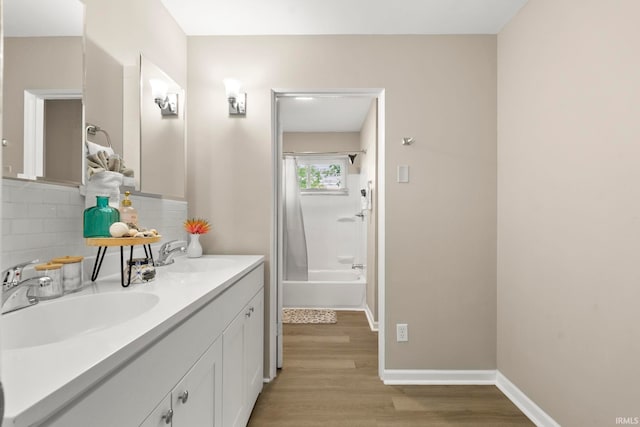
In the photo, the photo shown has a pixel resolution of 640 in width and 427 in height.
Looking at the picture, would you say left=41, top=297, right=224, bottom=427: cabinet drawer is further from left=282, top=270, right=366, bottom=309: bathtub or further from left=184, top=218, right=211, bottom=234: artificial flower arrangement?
left=282, top=270, right=366, bottom=309: bathtub

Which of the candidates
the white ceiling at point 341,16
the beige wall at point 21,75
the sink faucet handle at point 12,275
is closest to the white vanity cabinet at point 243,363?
the sink faucet handle at point 12,275

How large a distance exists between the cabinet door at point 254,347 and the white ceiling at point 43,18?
4.90 ft

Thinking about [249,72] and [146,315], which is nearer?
[146,315]

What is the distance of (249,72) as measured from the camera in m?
2.51

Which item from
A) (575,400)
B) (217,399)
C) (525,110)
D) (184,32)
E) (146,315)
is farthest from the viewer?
(184,32)

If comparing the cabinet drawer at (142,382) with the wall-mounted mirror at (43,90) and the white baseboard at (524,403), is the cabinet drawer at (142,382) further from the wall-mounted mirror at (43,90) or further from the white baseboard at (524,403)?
the white baseboard at (524,403)

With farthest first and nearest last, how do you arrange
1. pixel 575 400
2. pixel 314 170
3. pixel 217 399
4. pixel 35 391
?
pixel 314 170 < pixel 575 400 < pixel 217 399 < pixel 35 391

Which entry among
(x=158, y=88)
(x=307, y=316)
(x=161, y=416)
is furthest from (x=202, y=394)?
(x=307, y=316)

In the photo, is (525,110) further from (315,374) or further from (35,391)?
(35,391)

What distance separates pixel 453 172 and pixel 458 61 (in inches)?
30.3

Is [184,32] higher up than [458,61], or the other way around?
[184,32]

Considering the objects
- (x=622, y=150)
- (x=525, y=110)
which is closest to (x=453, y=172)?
(x=525, y=110)

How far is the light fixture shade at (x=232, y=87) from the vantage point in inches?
94.2

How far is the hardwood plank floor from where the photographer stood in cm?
205
